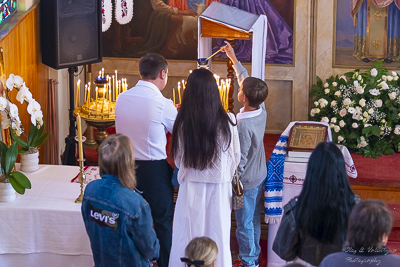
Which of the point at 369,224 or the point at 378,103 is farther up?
the point at 378,103

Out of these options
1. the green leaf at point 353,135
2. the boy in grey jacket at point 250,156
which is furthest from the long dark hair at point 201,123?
the green leaf at point 353,135

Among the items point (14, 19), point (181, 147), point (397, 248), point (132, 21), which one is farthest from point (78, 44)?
point (397, 248)

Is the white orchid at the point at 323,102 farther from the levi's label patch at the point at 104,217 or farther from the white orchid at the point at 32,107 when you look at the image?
the levi's label patch at the point at 104,217

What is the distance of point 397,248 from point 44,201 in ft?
10.4

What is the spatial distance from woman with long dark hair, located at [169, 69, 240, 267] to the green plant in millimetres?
1019

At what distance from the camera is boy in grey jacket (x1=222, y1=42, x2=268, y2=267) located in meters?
5.30

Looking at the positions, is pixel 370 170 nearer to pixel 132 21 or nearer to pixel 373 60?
pixel 373 60

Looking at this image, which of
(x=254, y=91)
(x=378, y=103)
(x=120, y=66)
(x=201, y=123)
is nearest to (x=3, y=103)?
(x=201, y=123)

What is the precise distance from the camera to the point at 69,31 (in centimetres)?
704

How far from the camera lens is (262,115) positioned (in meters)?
5.39

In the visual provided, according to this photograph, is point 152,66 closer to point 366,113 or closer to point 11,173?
point 11,173

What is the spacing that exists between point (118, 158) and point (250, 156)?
6.19 feet

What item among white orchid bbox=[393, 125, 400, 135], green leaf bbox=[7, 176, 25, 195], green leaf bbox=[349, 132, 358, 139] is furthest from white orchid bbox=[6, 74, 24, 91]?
white orchid bbox=[393, 125, 400, 135]

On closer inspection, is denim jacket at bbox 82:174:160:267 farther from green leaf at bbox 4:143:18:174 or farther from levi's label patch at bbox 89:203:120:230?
green leaf at bbox 4:143:18:174
